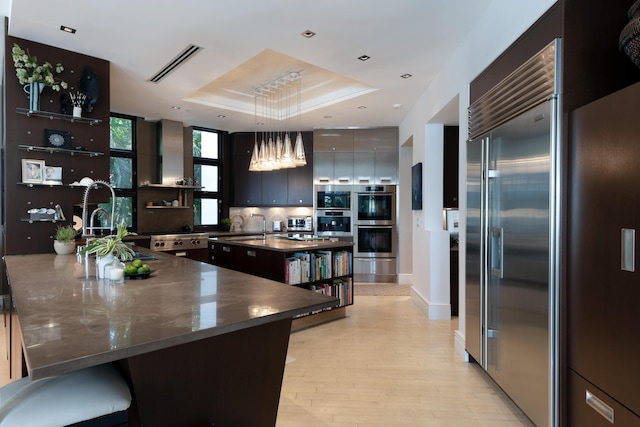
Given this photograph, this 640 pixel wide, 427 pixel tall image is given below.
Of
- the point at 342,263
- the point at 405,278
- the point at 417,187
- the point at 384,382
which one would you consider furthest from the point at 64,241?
the point at 405,278

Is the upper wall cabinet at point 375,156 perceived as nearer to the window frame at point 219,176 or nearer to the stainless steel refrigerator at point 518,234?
the window frame at point 219,176

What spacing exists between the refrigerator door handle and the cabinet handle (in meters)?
0.86

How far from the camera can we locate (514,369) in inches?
92.1

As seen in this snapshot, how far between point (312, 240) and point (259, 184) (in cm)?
291

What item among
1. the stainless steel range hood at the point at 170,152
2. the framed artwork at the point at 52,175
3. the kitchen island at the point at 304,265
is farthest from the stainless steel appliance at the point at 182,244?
the framed artwork at the point at 52,175

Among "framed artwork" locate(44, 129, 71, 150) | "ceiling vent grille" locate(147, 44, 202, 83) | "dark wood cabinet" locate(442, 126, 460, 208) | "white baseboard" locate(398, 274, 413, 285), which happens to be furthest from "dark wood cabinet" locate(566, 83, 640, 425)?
"white baseboard" locate(398, 274, 413, 285)

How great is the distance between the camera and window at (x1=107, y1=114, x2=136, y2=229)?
623cm

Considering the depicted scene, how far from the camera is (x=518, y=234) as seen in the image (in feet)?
7.50

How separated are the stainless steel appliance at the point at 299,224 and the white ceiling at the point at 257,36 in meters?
2.99

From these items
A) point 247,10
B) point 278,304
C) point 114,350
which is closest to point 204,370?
point 278,304

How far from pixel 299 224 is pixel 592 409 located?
5.90 m

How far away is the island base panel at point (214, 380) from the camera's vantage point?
1319 mm

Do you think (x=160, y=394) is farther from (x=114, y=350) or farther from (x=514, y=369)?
(x=514, y=369)

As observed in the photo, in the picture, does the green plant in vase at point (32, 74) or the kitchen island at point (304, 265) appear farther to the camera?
the kitchen island at point (304, 265)
